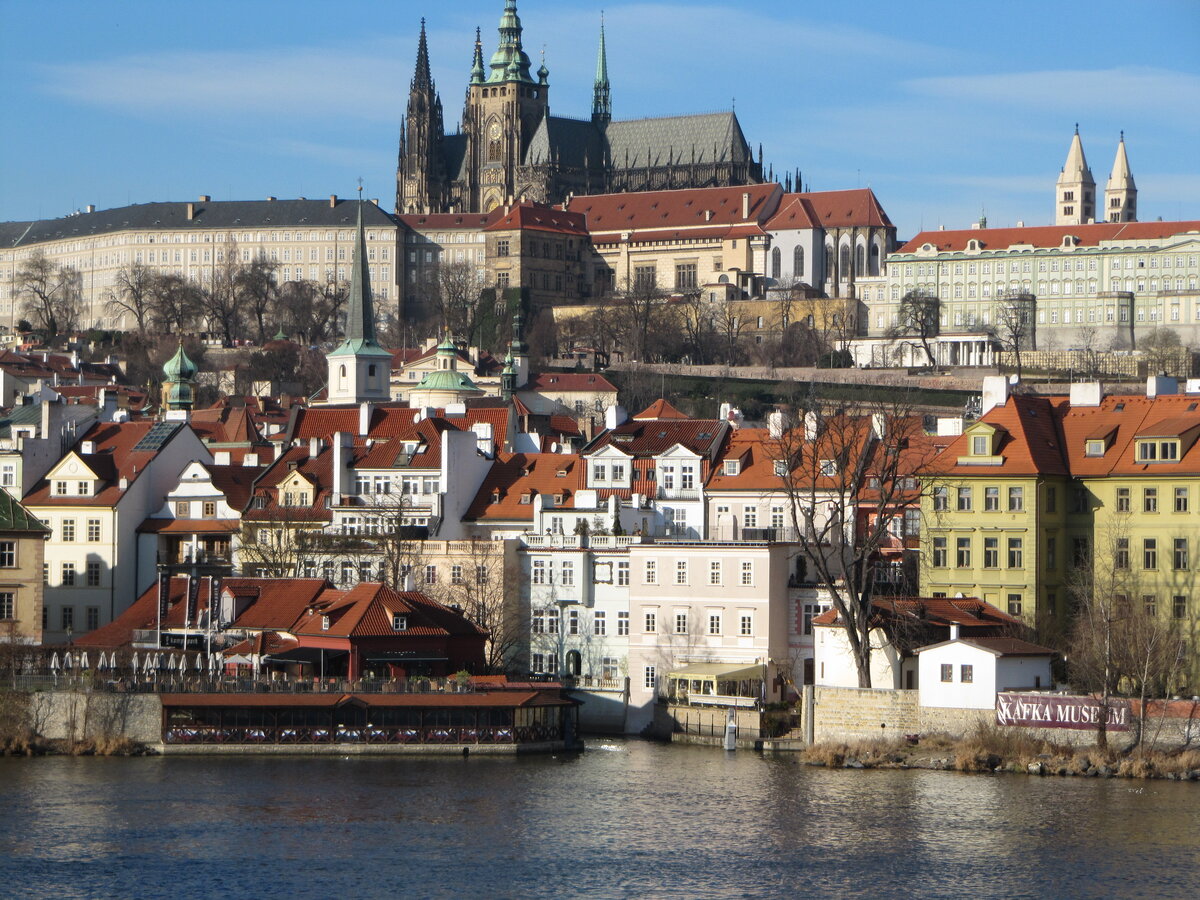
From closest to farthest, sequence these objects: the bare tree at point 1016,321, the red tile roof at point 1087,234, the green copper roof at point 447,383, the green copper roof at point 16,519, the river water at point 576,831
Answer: the river water at point 576,831 < the green copper roof at point 16,519 < the green copper roof at point 447,383 < the bare tree at point 1016,321 < the red tile roof at point 1087,234

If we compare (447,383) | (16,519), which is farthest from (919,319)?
(16,519)

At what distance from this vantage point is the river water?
41.5 metres

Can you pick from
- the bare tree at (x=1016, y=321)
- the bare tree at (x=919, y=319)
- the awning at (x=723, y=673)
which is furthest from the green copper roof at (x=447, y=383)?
the bare tree at (x=1016, y=321)

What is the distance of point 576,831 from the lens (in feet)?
150

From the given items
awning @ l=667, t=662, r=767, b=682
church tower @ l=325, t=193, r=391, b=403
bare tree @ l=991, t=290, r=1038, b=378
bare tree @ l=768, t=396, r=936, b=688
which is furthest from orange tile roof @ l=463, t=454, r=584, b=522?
bare tree @ l=991, t=290, r=1038, b=378

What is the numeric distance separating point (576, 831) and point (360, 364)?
67025 mm

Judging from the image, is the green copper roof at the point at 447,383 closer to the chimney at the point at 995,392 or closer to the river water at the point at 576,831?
the chimney at the point at 995,392

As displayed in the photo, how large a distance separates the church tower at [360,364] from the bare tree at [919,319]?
232ft

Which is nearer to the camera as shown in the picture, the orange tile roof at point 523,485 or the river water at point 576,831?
the river water at point 576,831

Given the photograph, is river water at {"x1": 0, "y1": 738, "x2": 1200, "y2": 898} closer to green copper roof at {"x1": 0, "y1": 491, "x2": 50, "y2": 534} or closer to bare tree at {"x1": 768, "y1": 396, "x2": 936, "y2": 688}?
bare tree at {"x1": 768, "y1": 396, "x2": 936, "y2": 688}

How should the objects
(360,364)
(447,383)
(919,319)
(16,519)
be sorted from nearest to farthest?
(16,519)
(447,383)
(360,364)
(919,319)

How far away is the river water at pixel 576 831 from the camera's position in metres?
41.5

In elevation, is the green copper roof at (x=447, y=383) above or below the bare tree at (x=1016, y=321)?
below

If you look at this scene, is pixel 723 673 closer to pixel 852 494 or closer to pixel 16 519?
pixel 852 494
